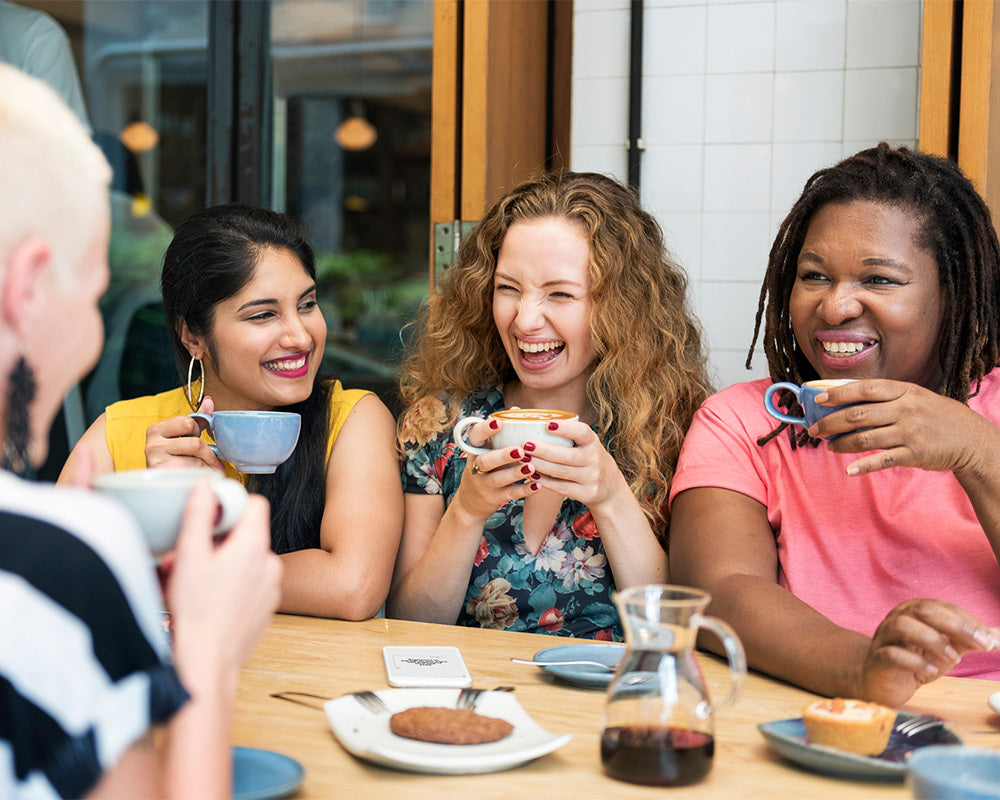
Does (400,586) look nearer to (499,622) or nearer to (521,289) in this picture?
(499,622)

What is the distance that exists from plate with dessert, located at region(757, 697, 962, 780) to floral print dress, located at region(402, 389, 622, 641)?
83 centimetres

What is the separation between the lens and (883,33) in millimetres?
2525

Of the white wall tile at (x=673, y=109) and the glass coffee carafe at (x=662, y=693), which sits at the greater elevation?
the white wall tile at (x=673, y=109)

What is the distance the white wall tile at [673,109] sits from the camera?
269 centimetres

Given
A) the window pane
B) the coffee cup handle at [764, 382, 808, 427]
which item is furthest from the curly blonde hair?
the window pane

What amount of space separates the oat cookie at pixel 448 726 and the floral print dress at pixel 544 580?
0.81 metres

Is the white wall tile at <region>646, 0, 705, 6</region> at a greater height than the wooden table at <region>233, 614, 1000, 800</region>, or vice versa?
the white wall tile at <region>646, 0, 705, 6</region>

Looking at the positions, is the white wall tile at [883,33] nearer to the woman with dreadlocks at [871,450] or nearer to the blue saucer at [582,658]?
the woman with dreadlocks at [871,450]

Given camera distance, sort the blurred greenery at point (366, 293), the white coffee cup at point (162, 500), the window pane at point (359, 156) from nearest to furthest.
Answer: the white coffee cup at point (162, 500) → the window pane at point (359, 156) → the blurred greenery at point (366, 293)

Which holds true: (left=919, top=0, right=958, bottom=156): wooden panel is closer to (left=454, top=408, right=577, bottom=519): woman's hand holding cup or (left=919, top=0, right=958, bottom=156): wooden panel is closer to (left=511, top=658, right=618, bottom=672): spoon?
(left=454, top=408, right=577, bottom=519): woman's hand holding cup

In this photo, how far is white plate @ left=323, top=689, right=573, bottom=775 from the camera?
0.97m

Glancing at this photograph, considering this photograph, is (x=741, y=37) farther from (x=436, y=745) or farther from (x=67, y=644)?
(x=67, y=644)

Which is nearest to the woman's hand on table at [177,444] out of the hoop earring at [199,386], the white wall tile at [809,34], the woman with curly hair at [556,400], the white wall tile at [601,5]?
the hoop earring at [199,386]

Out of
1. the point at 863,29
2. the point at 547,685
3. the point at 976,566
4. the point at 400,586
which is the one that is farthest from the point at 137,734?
the point at 863,29
